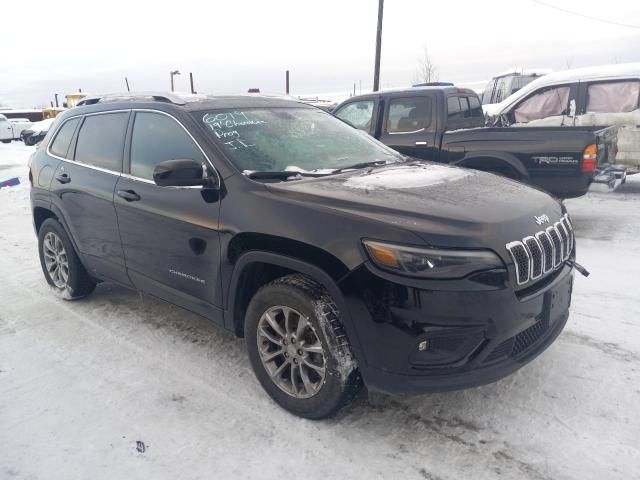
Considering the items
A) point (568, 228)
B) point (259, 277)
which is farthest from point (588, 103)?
point (259, 277)

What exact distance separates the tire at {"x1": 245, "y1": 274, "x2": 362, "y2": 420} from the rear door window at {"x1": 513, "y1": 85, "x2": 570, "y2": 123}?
8698mm

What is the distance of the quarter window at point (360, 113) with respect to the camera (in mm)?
7920

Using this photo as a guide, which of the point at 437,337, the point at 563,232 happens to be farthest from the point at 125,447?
the point at 563,232

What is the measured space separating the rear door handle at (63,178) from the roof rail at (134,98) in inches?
26.2

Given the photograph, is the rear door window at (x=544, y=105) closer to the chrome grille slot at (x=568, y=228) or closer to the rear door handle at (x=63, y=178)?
the chrome grille slot at (x=568, y=228)

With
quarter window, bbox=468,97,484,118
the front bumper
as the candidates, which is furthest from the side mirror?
quarter window, bbox=468,97,484,118

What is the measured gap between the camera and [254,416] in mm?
2846

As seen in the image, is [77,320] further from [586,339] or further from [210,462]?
[586,339]

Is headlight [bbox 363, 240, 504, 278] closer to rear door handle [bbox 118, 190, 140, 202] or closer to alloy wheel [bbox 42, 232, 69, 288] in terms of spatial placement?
rear door handle [bbox 118, 190, 140, 202]

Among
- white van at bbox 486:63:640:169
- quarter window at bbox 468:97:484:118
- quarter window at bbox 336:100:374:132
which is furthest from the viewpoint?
white van at bbox 486:63:640:169

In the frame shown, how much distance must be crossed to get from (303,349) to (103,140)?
97.7 inches

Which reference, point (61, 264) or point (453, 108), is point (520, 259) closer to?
point (61, 264)

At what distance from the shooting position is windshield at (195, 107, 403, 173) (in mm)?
3188

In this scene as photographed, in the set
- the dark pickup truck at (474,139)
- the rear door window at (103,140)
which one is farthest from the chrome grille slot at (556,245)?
the dark pickup truck at (474,139)
